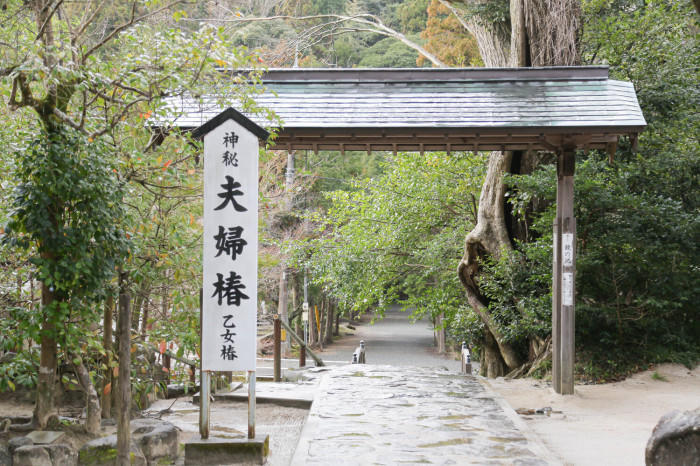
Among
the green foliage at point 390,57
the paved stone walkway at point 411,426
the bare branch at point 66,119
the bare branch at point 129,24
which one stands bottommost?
the paved stone walkway at point 411,426

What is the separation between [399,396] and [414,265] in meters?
7.08

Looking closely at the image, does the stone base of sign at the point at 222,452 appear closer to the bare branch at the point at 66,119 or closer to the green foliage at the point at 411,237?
the bare branch at the point at 66,119

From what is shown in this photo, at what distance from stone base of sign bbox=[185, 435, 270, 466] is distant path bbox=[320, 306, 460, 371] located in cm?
1195

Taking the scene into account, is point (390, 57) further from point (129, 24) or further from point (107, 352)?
point (107, 352)

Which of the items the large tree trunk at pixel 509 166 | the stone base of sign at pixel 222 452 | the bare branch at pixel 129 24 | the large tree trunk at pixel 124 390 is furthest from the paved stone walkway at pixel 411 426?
the bare branch at pixel 129 24

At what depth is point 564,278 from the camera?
8.82 m

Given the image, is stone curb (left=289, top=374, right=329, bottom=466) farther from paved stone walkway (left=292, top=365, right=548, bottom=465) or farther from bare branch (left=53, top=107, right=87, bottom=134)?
bare branch (left=53, top=107, right=87, bottom=134)

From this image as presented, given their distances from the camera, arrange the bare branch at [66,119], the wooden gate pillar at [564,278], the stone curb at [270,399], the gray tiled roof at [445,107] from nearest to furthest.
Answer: the bare branch at [66,119], the gray tiled roof at [445,107], the wooden gate pillar at [564,278], the stone curb at [270,399]

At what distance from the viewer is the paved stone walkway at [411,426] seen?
5.71m

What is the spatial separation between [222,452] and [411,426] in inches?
87.0

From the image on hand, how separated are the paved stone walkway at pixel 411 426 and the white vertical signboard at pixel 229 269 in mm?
1219

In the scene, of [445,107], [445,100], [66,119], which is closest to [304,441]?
[66,119]

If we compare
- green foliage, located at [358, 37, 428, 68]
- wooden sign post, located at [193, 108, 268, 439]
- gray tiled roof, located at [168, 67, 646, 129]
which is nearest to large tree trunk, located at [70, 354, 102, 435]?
wooden sign post, located at [193, 108, 268, 439]

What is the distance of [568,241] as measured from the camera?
29.0 ft
